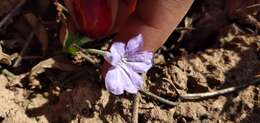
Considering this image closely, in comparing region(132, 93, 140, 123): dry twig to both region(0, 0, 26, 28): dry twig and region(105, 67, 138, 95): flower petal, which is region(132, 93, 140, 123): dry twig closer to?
region(105, 67, 138, 95): flower petal

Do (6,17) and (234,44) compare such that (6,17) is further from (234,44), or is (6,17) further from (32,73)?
(234,44)

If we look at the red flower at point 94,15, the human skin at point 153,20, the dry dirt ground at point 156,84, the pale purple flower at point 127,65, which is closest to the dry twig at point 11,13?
the dry dirt ground at point 156,84

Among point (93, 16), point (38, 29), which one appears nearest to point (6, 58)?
point (38, 29)

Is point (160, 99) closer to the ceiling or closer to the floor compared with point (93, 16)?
closer to the floor

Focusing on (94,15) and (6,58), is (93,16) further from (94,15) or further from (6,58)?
(6,58)

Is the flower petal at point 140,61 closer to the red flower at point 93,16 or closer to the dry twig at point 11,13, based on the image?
the red flower at point 93,16
